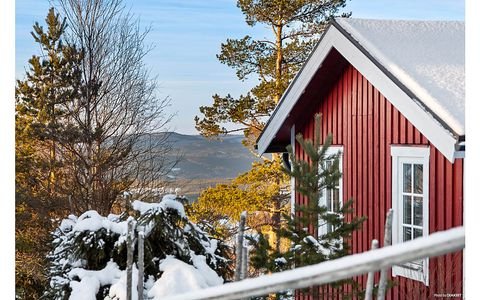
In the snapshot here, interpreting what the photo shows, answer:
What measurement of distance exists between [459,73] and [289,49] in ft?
11.1

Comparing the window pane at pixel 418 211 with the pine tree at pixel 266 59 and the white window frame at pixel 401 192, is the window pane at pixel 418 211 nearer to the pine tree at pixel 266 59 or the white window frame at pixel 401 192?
the white window frame at pixel 401 192

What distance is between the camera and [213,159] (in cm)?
562

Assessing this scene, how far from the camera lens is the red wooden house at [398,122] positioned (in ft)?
7.93

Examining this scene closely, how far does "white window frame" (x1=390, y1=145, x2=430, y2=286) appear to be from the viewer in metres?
2.59

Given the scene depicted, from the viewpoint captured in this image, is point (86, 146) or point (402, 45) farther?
point (86, 146)

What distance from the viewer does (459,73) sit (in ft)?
7.86

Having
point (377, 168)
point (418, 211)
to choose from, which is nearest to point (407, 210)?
point (418, 211)

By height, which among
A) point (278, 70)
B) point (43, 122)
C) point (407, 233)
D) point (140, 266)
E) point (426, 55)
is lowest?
point (140, 266)

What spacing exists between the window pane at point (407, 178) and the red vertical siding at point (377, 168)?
81 millimetres

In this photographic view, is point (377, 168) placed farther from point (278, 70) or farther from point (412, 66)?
point (278, 70)

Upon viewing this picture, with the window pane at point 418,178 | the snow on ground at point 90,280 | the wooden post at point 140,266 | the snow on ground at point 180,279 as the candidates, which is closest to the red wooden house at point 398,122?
the window pane at point 418,178

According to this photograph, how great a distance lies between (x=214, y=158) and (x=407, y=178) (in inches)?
117
